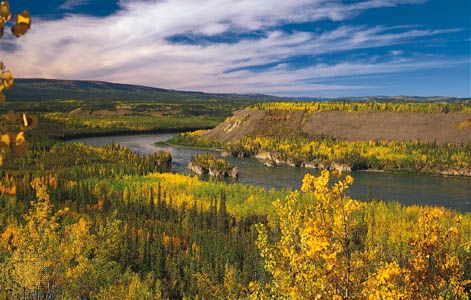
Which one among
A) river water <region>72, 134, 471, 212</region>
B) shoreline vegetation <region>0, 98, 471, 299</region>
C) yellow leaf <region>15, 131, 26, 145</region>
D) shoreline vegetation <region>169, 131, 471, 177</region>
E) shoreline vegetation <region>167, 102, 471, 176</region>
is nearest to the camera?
yellow leaf <region>15, 131, 26, 145</region>

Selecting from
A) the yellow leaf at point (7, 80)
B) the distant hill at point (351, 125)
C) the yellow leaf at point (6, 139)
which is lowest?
the distant hill at point (351, 125)

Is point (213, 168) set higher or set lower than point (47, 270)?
lower

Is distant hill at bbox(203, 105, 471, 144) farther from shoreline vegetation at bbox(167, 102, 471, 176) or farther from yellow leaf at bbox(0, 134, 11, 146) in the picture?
yellow leaf at bbox(0, 134, 11, 146)

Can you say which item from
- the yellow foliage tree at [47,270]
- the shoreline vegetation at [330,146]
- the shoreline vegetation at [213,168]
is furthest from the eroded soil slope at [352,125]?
the yellow foliage tree at [47,270]

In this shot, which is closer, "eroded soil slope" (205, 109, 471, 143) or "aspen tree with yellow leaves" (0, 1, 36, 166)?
"aspen tree with yellow leaves" (0, 1, 36, 166)

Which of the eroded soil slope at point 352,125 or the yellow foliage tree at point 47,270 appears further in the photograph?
the eroded soil slope at point 352,125

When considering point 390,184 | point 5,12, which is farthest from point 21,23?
point 390,184

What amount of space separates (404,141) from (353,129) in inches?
831

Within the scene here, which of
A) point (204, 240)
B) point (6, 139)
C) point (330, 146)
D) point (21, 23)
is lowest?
point (204, 240)

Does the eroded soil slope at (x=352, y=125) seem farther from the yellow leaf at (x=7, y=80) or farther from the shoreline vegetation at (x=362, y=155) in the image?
the yellow leaf at (x=7, y=80)

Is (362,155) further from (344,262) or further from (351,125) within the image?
(344,262)

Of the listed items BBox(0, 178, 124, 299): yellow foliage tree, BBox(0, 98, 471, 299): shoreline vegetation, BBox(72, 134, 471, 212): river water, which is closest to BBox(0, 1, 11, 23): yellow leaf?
BBox(0, 98, 471, 299): shoreline vegetation

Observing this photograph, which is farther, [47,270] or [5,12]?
[47,270]

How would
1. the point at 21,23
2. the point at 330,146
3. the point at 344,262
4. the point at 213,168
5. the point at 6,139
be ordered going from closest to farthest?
1. the point at 6,139
2. the point at 21,23
3. the point at 344,262
4. the point at 213,168
5. the point at 330,146
